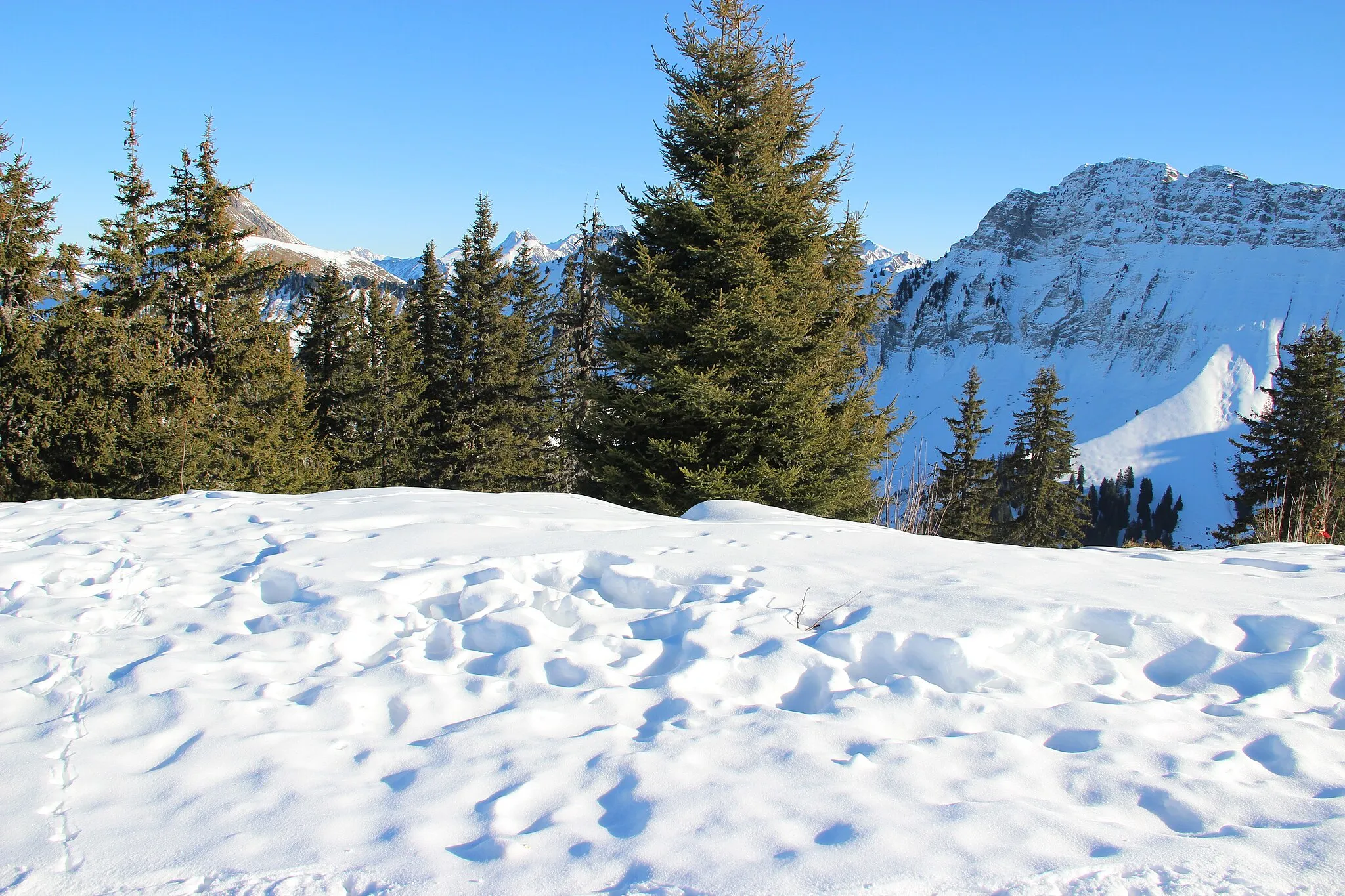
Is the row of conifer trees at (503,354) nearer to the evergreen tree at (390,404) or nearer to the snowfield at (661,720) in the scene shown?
the evergreen tree at (390,404)

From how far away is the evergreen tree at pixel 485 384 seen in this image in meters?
22.5

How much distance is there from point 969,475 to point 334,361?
23.3 m

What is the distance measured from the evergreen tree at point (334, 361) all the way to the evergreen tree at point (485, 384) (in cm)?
299

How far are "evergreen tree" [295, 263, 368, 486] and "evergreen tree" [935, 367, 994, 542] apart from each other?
66.9 ft

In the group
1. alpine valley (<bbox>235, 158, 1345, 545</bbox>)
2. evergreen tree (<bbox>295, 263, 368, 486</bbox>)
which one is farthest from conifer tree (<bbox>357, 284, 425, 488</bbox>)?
alpine valley (<bbox>235, 158, 1345, 545</bbox>)

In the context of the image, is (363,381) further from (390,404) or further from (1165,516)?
(1165,516)

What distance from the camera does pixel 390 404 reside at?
2297 centimetres

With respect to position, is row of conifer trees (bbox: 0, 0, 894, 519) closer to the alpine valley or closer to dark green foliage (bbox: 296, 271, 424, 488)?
dark green foliage (bbox: 296, 271, 424, 488)

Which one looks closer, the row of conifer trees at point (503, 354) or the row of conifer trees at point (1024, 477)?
the row of conifer trees at point (503, 354)

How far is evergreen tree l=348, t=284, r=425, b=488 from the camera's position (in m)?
23.1

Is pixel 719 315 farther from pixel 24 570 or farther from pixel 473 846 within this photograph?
pixel 473 846

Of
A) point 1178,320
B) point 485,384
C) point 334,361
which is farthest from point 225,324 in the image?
point 1178,320

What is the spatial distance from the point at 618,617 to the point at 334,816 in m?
1.98

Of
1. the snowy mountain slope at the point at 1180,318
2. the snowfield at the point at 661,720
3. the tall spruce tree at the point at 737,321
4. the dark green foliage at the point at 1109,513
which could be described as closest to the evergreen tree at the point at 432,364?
the tall spruce tree at the point at 737,321
